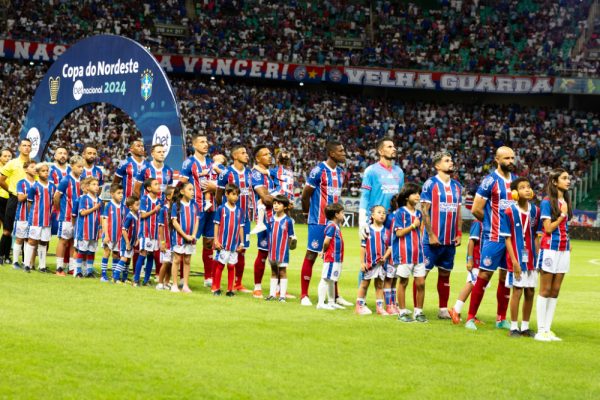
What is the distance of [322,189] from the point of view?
13742 millimetres

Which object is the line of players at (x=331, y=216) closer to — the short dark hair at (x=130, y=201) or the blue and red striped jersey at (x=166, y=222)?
the blue and red striped jersey at (x=166, y=222)

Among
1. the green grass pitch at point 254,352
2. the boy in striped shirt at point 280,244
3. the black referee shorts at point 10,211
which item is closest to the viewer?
the green grass pitch at point 254,352

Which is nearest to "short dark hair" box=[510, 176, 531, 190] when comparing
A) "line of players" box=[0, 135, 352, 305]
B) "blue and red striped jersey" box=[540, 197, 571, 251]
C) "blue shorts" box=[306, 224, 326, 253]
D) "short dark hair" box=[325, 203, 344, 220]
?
"blue and red striped jersey" box=[540, 197, 571, 251]

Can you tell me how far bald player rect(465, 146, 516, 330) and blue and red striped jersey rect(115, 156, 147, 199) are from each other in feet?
21.5

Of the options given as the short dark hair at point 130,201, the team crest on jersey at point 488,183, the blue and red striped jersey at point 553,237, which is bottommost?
the short dark hair at point 130,201

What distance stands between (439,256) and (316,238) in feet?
6.08

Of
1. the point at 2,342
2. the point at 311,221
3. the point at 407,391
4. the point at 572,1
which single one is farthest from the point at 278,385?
the point at 572,1

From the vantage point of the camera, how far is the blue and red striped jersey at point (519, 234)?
455 inches

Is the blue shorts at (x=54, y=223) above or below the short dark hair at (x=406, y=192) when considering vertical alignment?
below

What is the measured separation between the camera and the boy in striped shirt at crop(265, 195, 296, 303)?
13.8m

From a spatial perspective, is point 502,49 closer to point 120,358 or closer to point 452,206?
point 452,206

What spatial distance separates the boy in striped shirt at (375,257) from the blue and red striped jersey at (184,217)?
119 inches

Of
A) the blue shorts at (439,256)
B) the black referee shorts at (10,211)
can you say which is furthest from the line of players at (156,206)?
the blue shorts at (439,256)

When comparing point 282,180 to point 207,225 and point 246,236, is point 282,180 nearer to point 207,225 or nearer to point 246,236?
point 246,236
